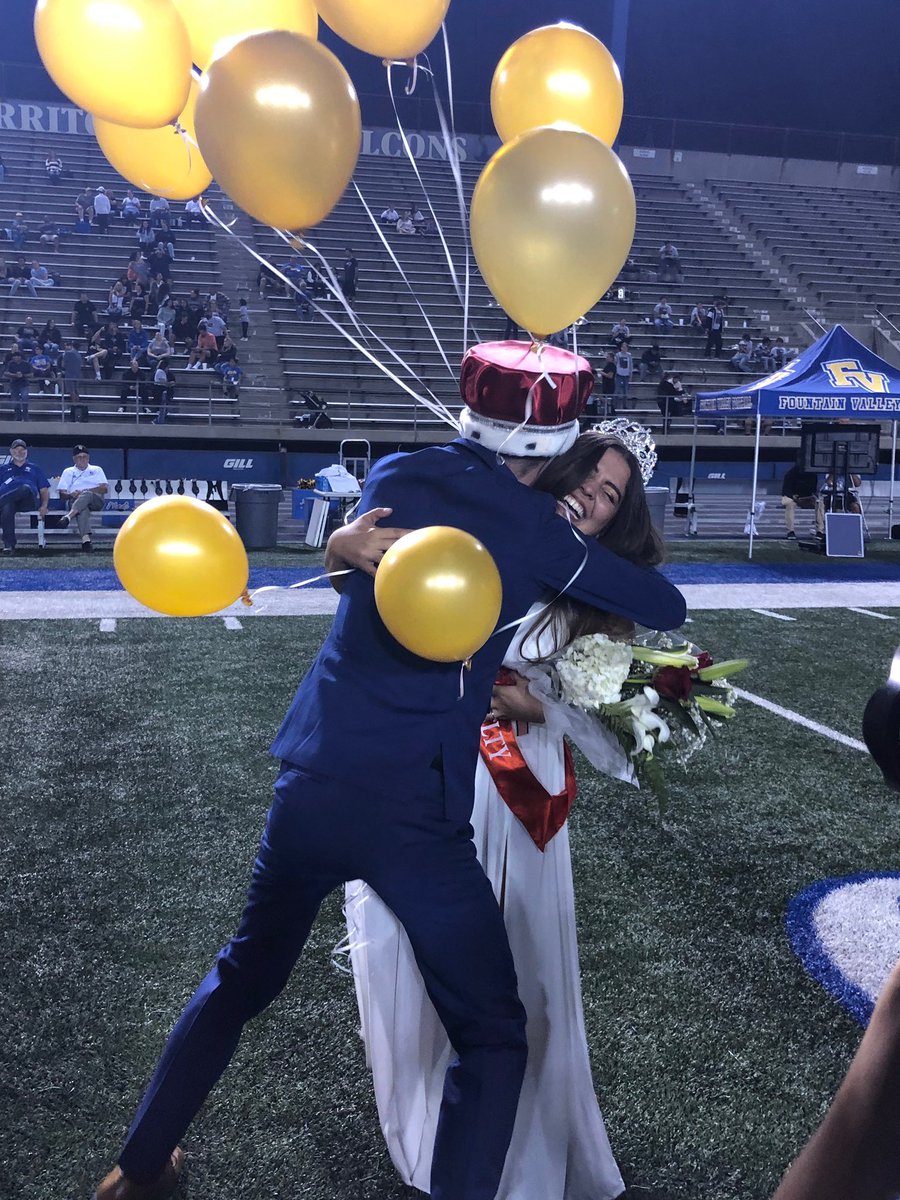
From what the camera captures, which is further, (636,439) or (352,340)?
(636,439)

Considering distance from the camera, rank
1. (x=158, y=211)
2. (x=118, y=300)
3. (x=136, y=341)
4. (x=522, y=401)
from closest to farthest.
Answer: (x=522, y=401)
(x=136, y=341)
(x=118, y=300)
(x=158, y=211)

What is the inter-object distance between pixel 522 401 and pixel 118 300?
2186cm

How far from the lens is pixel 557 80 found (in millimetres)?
2234

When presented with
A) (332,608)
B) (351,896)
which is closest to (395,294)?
(332,608)

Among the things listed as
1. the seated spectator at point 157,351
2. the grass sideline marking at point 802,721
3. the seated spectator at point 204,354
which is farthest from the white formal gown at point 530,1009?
the seated spectator at point 204,354

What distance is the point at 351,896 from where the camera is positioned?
2.25m

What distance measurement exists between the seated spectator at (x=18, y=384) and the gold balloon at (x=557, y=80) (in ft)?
57.7

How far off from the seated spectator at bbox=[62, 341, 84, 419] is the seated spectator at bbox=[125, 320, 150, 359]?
1.23 m

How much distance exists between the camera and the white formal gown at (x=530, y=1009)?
2041mm

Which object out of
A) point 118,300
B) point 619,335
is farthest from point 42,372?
point 619,335

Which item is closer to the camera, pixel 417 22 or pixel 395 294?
pixel 417 22

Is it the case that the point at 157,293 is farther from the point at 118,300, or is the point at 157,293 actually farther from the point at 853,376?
the point at 853,376

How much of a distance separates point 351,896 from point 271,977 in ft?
1.37

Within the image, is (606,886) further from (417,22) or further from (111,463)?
(111,463)
